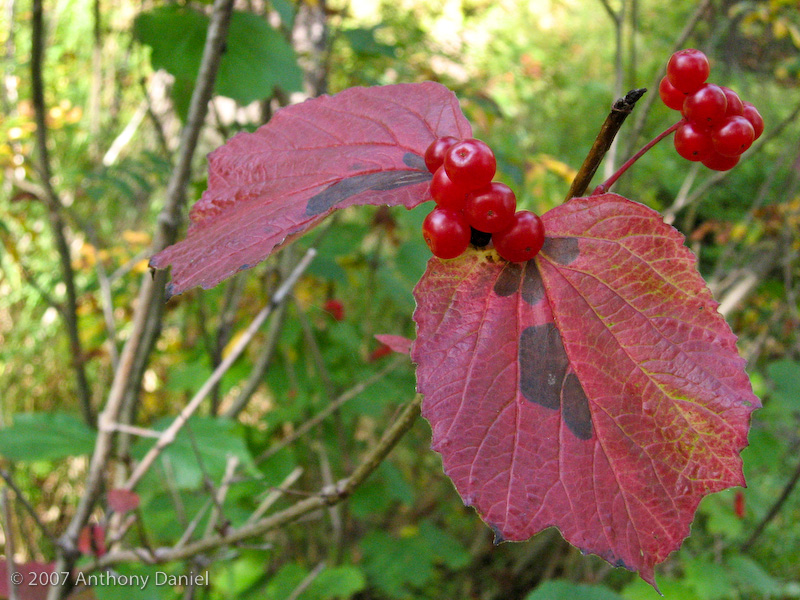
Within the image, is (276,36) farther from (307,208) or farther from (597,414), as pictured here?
(597,414)

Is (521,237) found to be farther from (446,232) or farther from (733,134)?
(733,134)

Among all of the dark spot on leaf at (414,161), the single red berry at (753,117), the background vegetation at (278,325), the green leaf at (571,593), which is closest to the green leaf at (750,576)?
the background vegetation at (278,325)

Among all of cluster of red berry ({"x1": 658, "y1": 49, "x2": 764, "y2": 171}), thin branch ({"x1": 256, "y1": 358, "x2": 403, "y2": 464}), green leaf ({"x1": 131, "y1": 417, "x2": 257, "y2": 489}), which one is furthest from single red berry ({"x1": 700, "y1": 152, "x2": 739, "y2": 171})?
green leaf ({"x1": 131, "y1": 417, "x2": 257, "y2": 489})

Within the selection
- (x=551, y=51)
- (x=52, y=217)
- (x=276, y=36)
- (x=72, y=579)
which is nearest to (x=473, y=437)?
(x=72, y=579)

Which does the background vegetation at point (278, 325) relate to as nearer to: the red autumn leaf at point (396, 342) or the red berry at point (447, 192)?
the red autumn leaf at point (396, 342)

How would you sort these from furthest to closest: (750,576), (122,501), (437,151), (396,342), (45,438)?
(750,576) → (45,438) → (122,501) → (396,342) → (437,151)

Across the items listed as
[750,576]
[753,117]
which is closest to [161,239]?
[753,117]

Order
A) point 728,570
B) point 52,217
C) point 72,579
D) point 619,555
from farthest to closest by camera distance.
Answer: point 728,570 < point 52,217 < point 72,579 < point 619,555
